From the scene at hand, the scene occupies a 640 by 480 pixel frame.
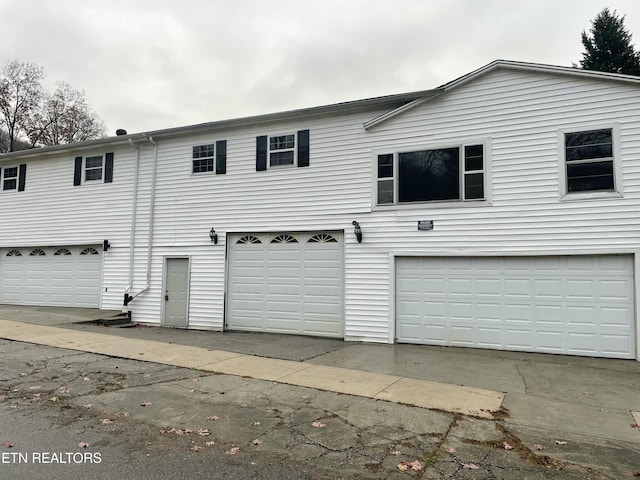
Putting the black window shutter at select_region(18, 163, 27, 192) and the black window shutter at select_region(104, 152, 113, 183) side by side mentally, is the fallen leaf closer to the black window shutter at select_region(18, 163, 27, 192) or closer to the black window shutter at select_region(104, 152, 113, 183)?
the black window shutter at select_region(104, 152, 113, 183)

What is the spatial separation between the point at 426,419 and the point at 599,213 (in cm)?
661

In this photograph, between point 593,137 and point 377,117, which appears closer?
point 593,137

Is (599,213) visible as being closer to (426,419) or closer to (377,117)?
(377,117)

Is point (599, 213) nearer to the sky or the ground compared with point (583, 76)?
nearer to the ground

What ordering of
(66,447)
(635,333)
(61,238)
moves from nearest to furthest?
(66,447) < (635,333) < (61,238)

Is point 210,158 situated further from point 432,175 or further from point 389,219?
point 432,175

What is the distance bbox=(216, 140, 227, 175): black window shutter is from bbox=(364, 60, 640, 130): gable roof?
4.45m

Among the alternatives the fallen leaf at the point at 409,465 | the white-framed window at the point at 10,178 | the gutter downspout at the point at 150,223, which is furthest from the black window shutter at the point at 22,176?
the fallen leaf at the point at 409,465

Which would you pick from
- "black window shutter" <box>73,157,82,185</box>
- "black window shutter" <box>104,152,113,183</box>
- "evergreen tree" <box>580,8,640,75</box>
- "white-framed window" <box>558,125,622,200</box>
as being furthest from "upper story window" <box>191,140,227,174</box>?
"evergreen tree" <box>580,8,640,75</box>

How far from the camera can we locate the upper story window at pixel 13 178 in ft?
51.9

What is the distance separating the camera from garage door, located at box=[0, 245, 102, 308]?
14.4m

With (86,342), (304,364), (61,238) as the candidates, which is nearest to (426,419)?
(304,364)

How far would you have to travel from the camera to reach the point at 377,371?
7.48 meters

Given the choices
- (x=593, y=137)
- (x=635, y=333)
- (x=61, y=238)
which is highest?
(x=593, y=137)
